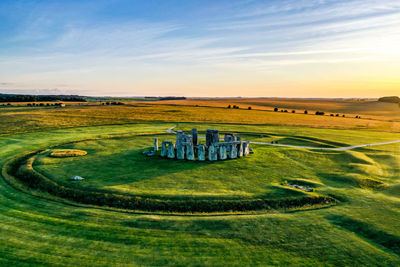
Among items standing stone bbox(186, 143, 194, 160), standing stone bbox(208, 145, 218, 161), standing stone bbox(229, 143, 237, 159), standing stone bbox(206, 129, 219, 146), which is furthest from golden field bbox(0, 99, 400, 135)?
standing stone bbox(208, 145, 218, 161)

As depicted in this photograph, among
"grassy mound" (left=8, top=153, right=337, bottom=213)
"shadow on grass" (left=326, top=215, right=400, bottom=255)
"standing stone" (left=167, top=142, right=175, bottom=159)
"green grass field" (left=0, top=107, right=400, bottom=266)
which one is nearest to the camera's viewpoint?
"green grass field" (left=0, top=107, right=400, bottom=266)

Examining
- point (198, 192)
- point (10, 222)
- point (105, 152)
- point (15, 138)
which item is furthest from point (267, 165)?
point (15, 138)

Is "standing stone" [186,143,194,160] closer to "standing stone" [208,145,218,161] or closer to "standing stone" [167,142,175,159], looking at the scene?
"standing stone" [167,142,175,159]

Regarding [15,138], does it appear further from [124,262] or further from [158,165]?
[124,262]

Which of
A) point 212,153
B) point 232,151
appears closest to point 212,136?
point 232,151

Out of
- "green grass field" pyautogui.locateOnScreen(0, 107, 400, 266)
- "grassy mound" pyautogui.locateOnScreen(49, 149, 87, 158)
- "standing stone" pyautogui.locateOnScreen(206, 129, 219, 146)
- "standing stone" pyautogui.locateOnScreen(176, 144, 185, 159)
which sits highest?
"standing stone" pyautogui.locateOnScreen(206, 129, 219, 146)

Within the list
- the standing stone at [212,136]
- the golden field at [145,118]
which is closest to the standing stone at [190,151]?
the standing stone at [212,136]
